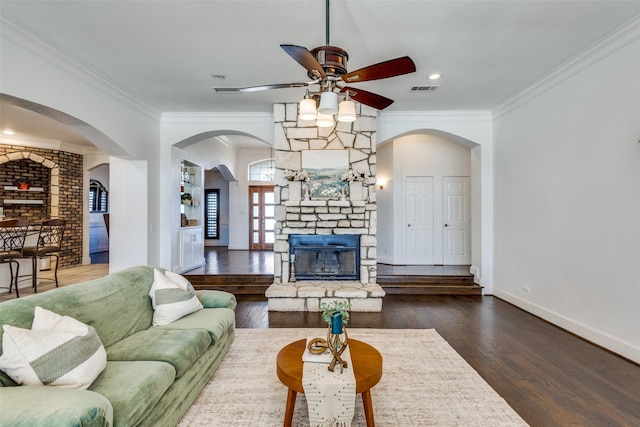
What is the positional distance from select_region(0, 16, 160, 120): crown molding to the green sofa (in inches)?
98.7

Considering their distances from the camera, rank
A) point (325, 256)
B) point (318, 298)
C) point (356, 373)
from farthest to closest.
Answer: point (325, 256), point (318, 298), point (356, 373)

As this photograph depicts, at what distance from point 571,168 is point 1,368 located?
206 inches

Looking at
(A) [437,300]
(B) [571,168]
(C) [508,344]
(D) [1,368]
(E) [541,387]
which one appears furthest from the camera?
(A) [437,300]

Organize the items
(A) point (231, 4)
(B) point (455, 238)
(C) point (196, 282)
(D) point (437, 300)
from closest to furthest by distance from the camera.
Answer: (A) point (231, 4) < (D) point (437, 300) < (C) point (196, 282) < (B) point (455, 238)

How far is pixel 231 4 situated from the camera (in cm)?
283

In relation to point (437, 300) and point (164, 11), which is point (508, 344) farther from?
point (164, 11)

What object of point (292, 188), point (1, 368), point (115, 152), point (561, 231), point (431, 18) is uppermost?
point (431, 18)

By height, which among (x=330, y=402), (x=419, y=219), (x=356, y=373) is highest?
(x=419, y=219)

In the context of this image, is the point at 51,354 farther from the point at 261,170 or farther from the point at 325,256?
the point at 261,170

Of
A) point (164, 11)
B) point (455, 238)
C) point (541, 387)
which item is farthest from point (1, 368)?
point (455, 238)

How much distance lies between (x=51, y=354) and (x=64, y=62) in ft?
11.7

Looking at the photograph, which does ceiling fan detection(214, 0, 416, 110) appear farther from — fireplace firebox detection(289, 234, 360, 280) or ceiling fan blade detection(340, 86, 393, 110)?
fireplace firebox detection(289, 234, 360, 280)

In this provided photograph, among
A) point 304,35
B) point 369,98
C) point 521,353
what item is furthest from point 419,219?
point 304,35

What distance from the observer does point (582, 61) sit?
146 inches
